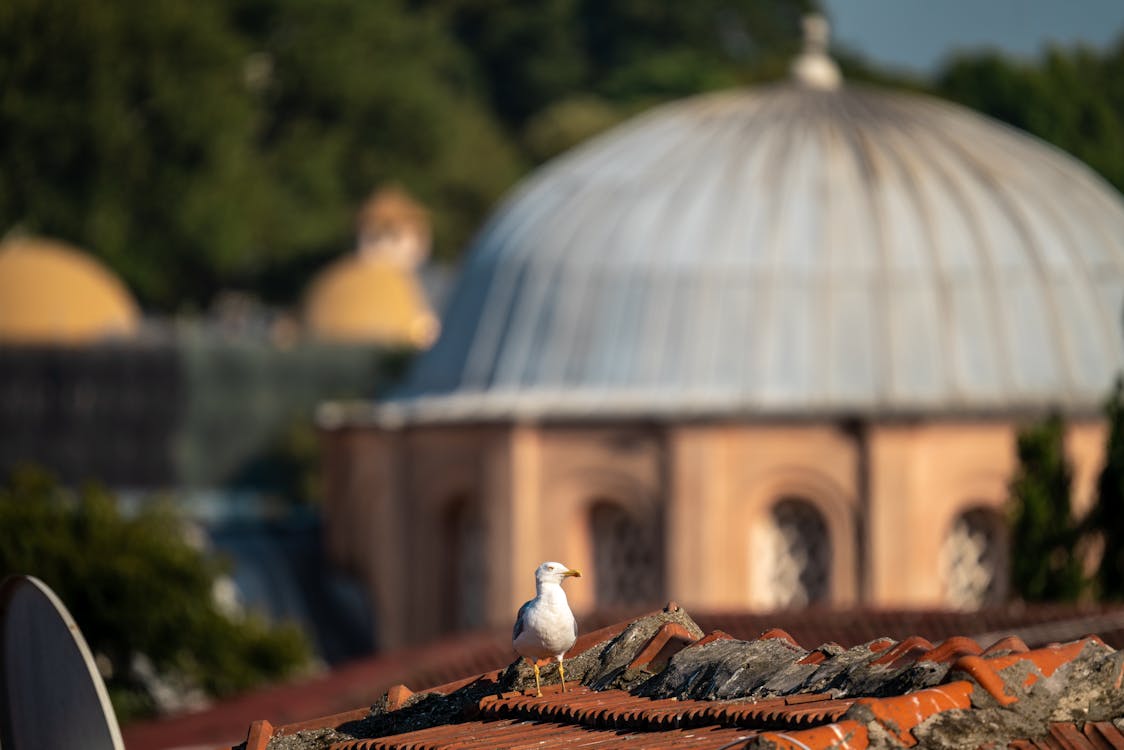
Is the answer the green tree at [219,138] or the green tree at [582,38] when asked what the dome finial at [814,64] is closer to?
the green tree at [219,138]

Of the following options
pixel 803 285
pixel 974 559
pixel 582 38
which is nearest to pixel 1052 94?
pixel 803 285

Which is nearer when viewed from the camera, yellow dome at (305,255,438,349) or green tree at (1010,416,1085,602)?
green tree at (1010,416,1085,602)

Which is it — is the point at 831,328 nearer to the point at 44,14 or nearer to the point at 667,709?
the point at 667,709

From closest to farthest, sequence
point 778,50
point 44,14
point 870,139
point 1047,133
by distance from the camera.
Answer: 1. point 870,139
2. point 1047,133
3. point 44,14
4. point 778,50

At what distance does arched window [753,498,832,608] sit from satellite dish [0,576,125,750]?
2066 cm

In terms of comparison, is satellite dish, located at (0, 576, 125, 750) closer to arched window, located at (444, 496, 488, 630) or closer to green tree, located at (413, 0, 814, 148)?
arched window, located at (444, 496, 488, 630)

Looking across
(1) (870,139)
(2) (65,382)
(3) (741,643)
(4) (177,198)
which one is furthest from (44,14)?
(3) (741,643)

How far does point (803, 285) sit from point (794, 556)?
293cm

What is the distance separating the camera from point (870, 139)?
34562 millimetres

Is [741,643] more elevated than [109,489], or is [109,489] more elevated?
[741,643]

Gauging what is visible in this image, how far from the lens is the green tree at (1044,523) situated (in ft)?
86.2

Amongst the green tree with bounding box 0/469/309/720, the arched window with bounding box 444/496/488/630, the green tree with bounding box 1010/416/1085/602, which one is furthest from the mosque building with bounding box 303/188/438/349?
the green tree with bounding box 1010/416/1085/602

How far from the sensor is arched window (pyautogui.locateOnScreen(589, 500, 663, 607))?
32031 mm

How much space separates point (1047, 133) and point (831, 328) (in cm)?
2481
